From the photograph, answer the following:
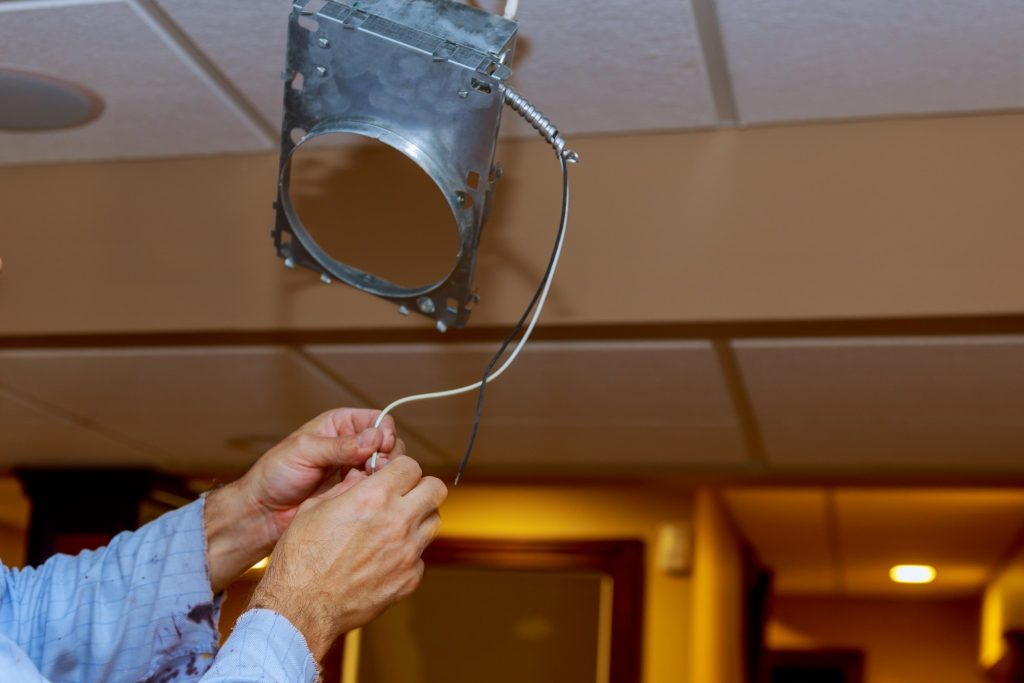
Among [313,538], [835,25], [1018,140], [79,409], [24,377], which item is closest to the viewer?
[313,538]

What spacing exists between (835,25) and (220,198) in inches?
40.0

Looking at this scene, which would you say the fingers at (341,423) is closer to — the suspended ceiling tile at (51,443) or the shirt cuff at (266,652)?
the shirt cuff at (266,652)

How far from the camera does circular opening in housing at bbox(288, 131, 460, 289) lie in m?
1.96

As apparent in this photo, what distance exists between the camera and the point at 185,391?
100 inches

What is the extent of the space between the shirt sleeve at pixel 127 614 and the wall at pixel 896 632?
5.18 metres

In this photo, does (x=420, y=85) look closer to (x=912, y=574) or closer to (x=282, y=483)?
Result: (x=282, y=483)

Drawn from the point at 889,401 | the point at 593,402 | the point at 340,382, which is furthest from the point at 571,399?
the point at 889,401

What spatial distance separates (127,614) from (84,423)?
165 centimetres

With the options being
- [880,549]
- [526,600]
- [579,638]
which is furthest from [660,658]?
[880,549]

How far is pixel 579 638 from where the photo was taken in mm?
4383

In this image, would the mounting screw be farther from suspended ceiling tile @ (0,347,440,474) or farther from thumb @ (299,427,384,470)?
suspended ceiling tile @ (0,347,440,474)

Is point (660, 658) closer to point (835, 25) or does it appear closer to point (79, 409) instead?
point (79, 409)

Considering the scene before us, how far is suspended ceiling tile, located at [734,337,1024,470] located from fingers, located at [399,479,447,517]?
970mm

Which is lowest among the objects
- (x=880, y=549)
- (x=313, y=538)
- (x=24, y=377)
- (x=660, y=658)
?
(x=313, y=538)
